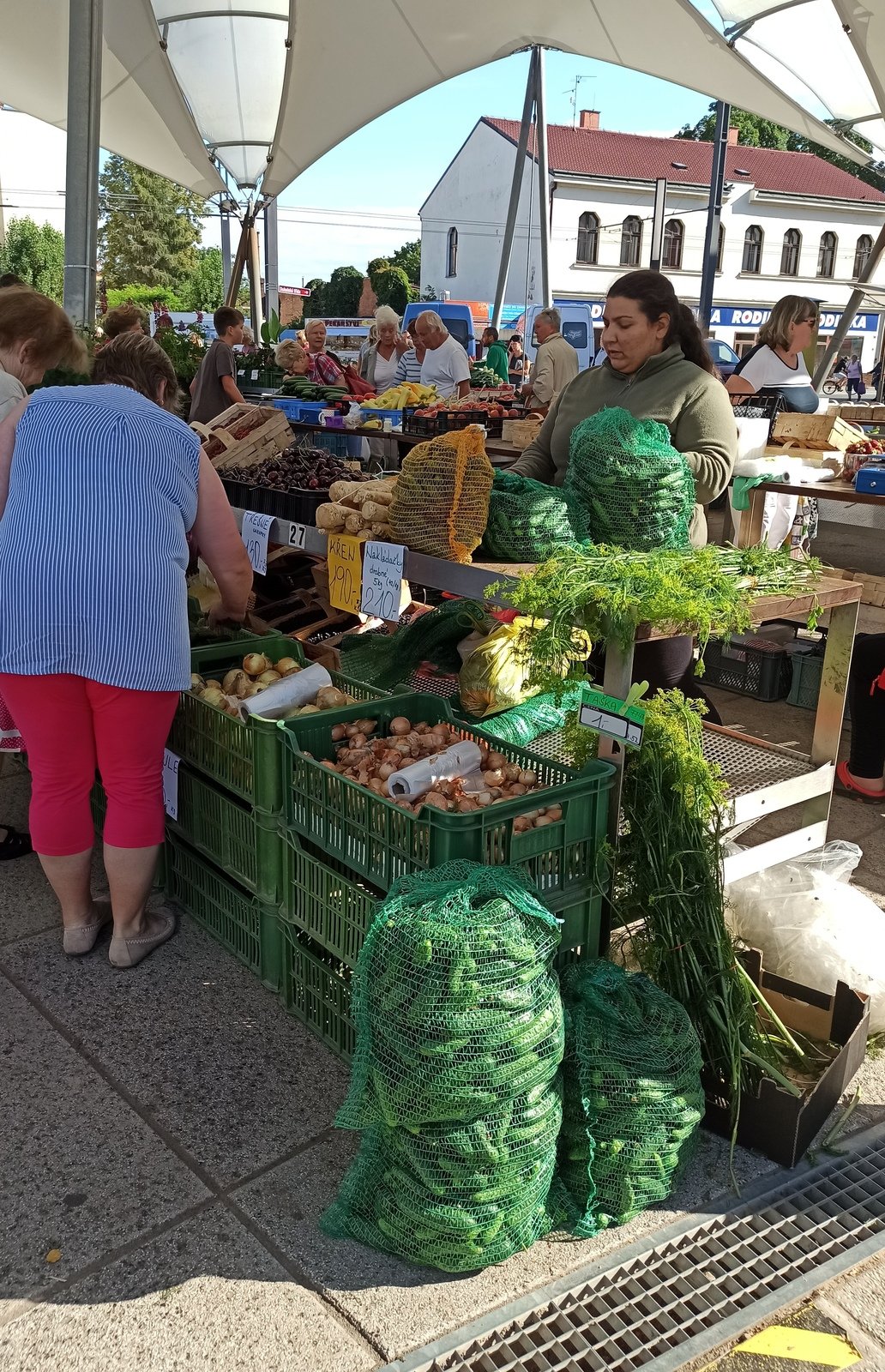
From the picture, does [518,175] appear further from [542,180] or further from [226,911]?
[226,911]

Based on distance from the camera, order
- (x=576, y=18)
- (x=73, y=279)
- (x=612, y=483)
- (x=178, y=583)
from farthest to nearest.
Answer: (x=576, y=18)
(x=73, y=279)
(x=178, y=583)
(x=612, y=483)

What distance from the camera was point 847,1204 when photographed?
7.59 feet

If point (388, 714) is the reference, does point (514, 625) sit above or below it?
above

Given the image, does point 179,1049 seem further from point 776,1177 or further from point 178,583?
point 776,1177

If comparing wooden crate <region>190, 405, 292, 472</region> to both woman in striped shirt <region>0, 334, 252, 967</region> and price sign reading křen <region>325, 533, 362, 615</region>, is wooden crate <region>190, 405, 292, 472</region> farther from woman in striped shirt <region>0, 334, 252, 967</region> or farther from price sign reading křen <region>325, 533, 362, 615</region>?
woman in striped shirt <region>0, 334, 252, 967</region>

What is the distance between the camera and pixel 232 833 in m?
3.04

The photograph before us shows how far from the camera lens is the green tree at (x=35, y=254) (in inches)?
1907

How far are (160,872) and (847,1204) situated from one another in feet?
7.51

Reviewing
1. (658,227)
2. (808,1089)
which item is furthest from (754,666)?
(658,227)

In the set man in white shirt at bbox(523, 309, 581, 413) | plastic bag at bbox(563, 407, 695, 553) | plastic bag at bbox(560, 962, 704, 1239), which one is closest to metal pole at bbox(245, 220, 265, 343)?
man in white shirt at bbox(523, 309, 581, 413)

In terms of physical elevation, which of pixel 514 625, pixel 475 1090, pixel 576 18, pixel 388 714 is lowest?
pixel 475 1090

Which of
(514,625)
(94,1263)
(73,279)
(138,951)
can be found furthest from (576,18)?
(94,1263)

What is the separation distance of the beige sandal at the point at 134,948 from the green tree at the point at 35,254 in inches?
1950

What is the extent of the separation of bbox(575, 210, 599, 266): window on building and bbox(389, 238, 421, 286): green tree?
16.0m
